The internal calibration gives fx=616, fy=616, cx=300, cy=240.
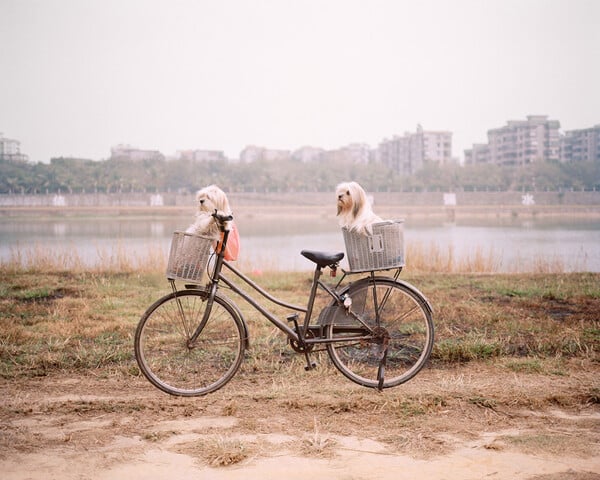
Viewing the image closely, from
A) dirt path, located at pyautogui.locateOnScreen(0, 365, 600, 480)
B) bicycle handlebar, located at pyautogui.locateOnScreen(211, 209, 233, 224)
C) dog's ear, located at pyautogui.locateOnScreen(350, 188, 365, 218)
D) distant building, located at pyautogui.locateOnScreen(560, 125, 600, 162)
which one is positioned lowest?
dirt path, located at pyautogui.locateOnScreen(0, 365, 600, 480)

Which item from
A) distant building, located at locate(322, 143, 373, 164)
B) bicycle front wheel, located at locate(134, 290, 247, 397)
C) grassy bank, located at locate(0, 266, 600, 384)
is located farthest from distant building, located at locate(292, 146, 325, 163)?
bicycle front wheel, located at locate(134, 290, 247, 397)

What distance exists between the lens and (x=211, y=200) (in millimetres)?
2900

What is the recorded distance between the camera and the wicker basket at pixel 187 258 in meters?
2.73

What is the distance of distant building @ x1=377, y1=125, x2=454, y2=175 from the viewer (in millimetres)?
98125

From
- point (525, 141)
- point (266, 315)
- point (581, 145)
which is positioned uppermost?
point (525, 141)

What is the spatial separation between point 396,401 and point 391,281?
21.7 inches

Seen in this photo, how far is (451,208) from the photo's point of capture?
146ft

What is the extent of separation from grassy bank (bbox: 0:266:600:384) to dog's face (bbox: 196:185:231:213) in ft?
3.16

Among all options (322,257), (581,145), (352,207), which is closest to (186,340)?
(322,257)

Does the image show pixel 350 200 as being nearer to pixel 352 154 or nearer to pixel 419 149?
pixel 419 149

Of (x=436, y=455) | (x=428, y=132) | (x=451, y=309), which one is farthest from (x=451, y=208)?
(x=428, y=132)

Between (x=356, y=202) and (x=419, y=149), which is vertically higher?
(x=419, y=149)

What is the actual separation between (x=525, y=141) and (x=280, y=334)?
8884 centimetres

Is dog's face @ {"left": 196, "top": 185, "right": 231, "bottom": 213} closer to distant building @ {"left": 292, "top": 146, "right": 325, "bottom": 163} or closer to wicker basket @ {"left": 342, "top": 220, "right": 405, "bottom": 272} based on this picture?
wicker basket @ {"left": 342, "top": 220, "right": 405, "bottom": 272}
